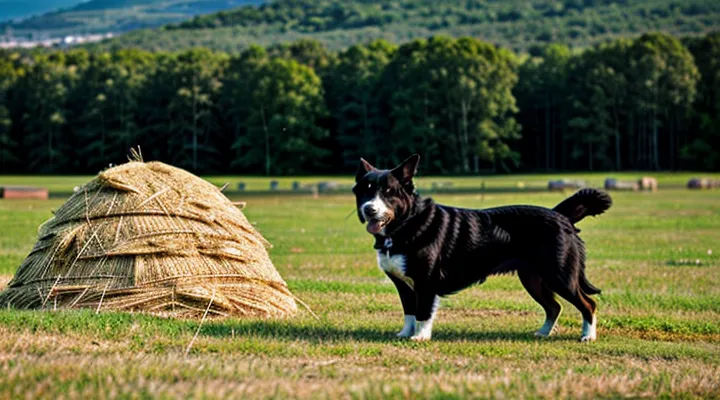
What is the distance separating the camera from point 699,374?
10461 millimetres

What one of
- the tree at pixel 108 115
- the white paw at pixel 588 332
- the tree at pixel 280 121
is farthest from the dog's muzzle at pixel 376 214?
the tree at pixel 108 115

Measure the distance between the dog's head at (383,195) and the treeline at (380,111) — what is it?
9884 centimetres

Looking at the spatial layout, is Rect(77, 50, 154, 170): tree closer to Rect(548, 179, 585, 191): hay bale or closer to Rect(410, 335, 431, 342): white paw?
Rect(548, 179, 585, 191): hay bale

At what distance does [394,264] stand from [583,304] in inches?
95.9

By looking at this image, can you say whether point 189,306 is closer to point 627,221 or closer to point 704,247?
point 704,247

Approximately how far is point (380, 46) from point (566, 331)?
410 ft

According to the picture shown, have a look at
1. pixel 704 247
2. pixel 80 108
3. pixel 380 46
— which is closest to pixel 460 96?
pixel 380 46

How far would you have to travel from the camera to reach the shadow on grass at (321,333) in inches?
492

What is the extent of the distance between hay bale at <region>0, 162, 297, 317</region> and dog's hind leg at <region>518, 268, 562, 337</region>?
3.48 m

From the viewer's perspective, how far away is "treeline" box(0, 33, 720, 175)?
372ft

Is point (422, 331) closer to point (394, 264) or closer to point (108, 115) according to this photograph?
point (394, 264)

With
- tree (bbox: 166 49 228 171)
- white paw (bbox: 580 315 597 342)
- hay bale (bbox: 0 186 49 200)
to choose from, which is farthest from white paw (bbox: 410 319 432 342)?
tree (bbox: 166 49 228 171)

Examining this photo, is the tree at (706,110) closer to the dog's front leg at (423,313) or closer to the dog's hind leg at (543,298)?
the dog's hind leg at (543,298)

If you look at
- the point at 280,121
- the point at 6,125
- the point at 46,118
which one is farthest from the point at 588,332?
the point at 6,125
